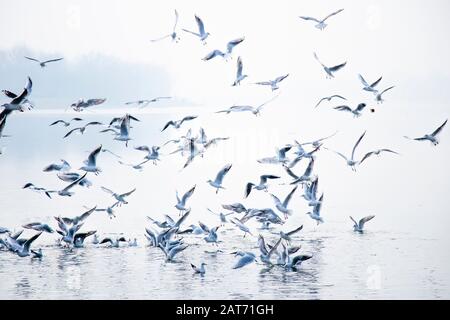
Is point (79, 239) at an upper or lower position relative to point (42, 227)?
lower

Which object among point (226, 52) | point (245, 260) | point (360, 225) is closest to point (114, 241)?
point (245, 260)

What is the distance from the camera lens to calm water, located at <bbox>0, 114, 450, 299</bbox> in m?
9.38

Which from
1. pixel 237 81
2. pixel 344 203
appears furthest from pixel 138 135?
pixel 237 81

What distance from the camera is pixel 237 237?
36.6 feet

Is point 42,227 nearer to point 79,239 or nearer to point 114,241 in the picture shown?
point 79,239

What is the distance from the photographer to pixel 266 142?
69.6 feet

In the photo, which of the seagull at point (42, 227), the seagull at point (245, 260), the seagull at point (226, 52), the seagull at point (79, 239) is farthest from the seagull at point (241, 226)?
the seagull at point (42, 227)

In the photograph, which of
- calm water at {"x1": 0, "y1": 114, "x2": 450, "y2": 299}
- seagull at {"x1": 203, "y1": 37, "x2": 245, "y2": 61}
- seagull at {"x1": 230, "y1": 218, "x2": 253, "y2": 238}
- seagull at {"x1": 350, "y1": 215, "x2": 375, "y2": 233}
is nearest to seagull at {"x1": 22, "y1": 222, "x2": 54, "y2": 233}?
calm water at {"x1": 0, "y1": 114, "x2": 450, "y2": 299}

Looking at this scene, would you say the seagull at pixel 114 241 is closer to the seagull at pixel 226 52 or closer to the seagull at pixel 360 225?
the seagull at pixel 226 52

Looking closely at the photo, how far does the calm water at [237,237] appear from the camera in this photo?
30.8 feet

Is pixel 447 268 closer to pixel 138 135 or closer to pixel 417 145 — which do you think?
pixel 417 145

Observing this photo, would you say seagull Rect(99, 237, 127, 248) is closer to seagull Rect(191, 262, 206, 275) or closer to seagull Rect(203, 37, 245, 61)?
seagull Rect(191, 262, 206, 275)
